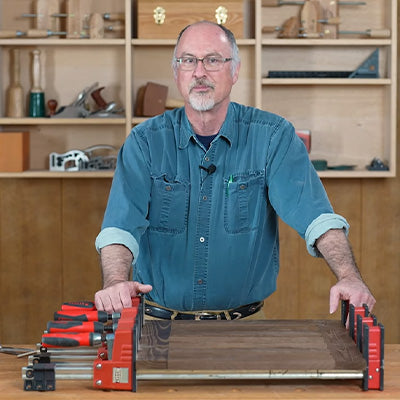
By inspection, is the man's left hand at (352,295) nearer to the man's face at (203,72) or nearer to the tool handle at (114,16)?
the man's face at (203,72)

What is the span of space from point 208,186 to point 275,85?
64.4 inches

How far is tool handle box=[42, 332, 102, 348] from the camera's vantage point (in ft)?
5.41

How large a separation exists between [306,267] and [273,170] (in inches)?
68.5

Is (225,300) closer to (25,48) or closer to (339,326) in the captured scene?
(339,326)

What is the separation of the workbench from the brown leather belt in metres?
0.68

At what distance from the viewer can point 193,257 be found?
7.68ft

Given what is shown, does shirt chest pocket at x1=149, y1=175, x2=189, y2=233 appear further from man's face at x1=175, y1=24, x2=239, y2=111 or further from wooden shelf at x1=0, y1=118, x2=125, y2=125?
wooden shelf at x1=0, y1=118, x2=125, y2=125

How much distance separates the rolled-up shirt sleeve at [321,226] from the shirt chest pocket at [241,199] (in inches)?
9.7

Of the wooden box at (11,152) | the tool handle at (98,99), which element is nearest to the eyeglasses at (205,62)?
the tool handle at (98,99)

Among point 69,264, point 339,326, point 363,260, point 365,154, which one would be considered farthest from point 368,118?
point 339,326

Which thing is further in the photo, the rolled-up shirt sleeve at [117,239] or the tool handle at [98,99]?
the tool handle at [98,99]

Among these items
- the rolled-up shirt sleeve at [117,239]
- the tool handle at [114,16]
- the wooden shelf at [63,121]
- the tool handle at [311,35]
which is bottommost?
the rolled-up shirt sleeve at [117,239]

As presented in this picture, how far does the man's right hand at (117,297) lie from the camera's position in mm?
1830

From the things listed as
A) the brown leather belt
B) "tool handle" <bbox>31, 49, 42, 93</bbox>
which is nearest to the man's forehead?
the brown leather belt
